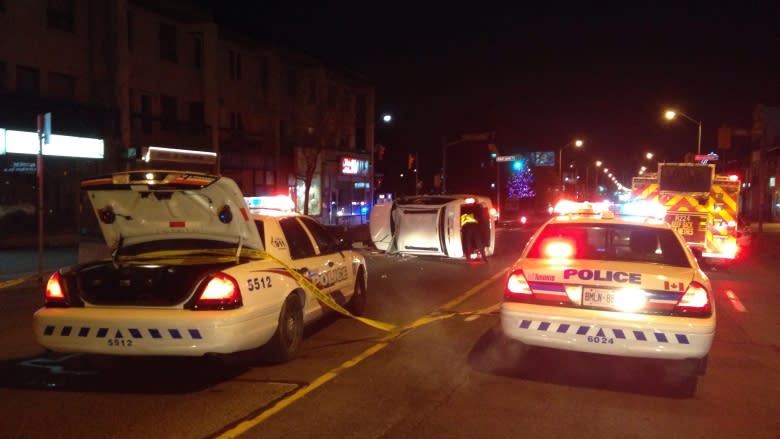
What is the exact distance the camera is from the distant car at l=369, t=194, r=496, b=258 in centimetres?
1517

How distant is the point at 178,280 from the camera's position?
593cm

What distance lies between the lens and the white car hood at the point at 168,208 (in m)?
6.21

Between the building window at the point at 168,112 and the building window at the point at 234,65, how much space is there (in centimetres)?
462

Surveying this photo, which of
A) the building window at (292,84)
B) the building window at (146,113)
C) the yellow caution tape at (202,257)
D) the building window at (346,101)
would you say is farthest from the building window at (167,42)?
the yellow caution tape at (202,257)

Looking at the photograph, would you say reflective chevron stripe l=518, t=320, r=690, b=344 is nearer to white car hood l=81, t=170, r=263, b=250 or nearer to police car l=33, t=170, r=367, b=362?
police car l=33, t=170, r=367, b=362

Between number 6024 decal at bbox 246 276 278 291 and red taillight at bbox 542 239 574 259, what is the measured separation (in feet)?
9.27

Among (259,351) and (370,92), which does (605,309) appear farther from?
(370,92)

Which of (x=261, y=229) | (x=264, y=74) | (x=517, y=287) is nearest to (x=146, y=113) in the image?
(x=264, y=74)

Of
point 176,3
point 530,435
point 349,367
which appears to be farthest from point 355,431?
point 176,3

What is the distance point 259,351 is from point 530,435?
2871mm

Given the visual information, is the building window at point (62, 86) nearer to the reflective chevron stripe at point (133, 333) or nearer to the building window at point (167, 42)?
the building window at point (167, 42)

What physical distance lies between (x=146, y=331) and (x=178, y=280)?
0.50 meters

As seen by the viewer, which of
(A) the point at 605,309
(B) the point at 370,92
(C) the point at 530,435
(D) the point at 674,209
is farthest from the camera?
(B) the point at 370,92

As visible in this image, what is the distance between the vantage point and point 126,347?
19.0 feet
